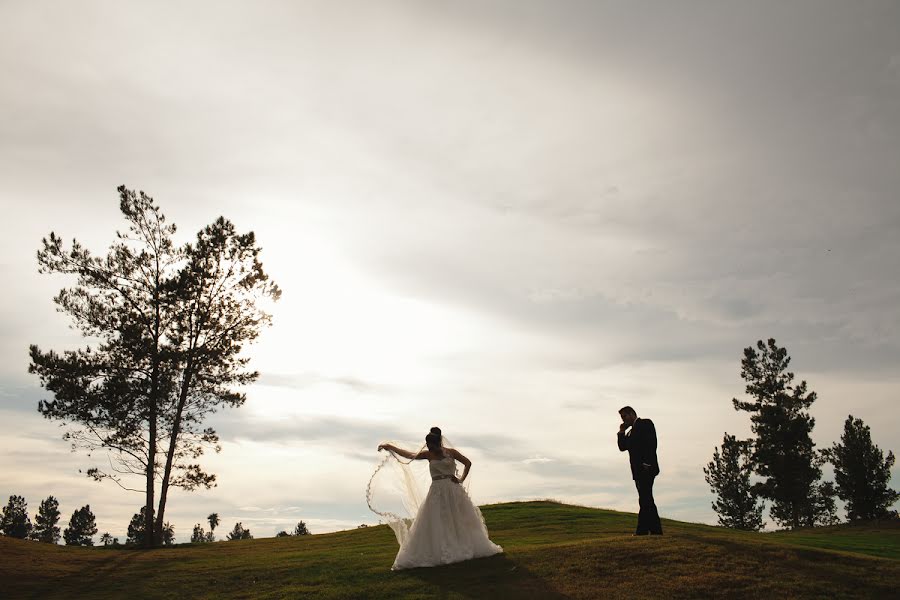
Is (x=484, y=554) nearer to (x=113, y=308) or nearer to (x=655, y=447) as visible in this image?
(x=655, y=447)

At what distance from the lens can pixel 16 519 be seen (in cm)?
15325

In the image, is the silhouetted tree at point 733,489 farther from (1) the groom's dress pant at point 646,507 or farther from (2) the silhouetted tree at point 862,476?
(1) the groom's dress pant at point 646,507

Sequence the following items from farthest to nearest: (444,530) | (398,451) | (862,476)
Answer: (862,476) → (398,451) → (444,530)

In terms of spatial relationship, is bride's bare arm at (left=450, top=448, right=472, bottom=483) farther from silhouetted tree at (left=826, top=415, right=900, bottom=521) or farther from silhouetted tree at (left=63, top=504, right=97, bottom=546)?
silhouetted tree at (left=63, top=504, right=97, bottom=546)

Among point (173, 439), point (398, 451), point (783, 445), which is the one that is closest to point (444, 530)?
point (398, 451)

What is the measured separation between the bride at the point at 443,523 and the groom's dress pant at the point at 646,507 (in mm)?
4760

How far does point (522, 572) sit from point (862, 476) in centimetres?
6056

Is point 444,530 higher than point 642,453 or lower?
lower

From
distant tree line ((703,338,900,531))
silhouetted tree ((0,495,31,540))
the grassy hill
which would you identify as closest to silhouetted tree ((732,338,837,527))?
distant tree line ((703,338,900,531))

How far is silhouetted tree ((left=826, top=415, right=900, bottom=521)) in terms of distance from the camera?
63.5 m

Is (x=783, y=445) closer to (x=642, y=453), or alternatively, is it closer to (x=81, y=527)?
(x=642, y=453)

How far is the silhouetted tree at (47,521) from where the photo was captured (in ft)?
557

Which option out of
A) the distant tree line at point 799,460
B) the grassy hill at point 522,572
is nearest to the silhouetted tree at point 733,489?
the distant tree line at point 799,460

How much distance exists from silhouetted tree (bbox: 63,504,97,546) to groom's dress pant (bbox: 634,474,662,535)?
186m
